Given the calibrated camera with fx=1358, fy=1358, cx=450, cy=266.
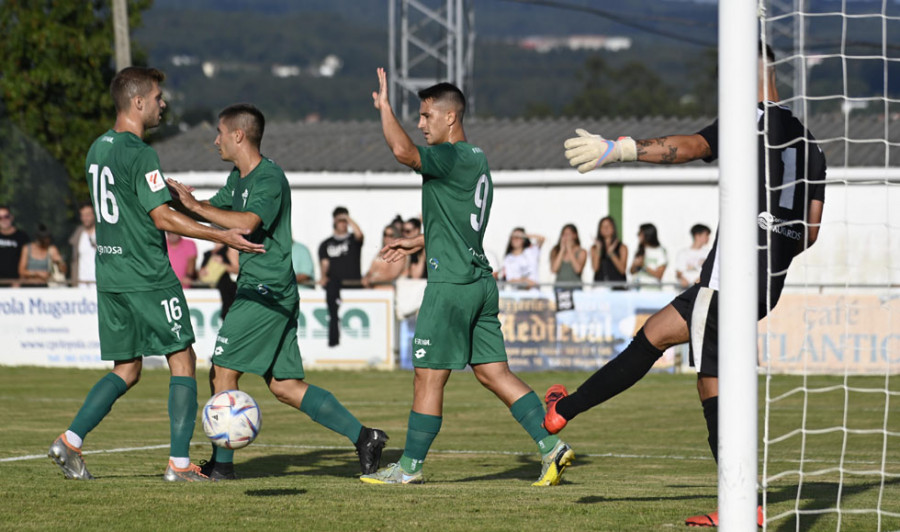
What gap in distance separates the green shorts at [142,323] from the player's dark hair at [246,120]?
1104 millimetres

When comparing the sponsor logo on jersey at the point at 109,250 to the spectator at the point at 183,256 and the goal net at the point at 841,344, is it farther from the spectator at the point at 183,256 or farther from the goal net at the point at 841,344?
the spectator at the point at 183,256

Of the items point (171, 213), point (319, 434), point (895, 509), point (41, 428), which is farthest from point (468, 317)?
point (41, 428)

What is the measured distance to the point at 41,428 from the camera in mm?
12562

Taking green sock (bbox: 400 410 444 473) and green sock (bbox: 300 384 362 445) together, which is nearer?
green sock (bbox: 400 410 444 473)

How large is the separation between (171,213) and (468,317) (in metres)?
1.85

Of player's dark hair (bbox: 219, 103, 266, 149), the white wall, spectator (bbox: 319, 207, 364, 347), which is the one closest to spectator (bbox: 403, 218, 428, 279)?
spectator (bbox: 319, 207, 364, 347)

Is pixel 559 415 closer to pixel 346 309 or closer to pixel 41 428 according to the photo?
pixel 41 428

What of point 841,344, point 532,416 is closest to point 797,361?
point 841,344

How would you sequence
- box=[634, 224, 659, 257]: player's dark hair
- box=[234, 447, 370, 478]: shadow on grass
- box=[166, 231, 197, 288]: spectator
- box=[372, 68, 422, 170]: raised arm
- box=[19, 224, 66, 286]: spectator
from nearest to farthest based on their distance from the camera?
box=[372, 68, 422, 170]: raised arm < box=[234, 447, 370, 478]: shadow on grass < box=[634, 224, 659, 257]: player's dark hair < box=[166, 231, 197, 288]: spectator < box=[19, 224, 66, 286]: spectator

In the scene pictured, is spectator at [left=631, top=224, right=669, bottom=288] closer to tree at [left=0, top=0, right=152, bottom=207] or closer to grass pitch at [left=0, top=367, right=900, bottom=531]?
grass pitch at [left=0, top=367, right=900, bottom=531]

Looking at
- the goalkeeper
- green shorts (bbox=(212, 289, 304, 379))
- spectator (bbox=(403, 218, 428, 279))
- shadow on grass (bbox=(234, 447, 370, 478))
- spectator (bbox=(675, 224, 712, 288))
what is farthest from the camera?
spectator (bbox=(675, 224, 712, 288))

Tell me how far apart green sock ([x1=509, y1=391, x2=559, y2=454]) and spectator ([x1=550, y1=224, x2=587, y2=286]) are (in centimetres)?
1234

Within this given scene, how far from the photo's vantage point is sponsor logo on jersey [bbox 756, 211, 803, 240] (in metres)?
6.41

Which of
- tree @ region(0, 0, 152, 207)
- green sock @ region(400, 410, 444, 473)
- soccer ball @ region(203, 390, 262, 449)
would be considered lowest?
green sock @ region(400, 410, 444, 473)
